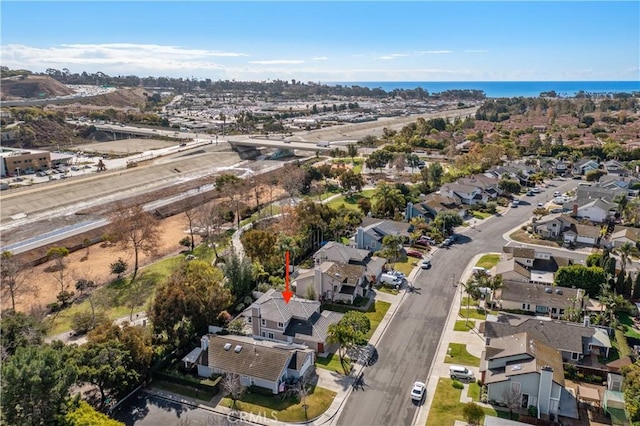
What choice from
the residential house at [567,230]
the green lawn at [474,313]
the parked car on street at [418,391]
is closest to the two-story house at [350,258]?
the green lawn at [474,313]

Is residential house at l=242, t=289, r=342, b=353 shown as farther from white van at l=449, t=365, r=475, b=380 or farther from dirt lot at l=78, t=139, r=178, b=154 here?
dirt lot at l=78, t=139, r=178, b=154

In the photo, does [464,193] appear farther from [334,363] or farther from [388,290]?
[334,363]

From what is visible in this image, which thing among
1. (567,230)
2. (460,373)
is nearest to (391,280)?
(460,373)

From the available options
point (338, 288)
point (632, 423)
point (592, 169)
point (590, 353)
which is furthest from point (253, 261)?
point (592, 169)

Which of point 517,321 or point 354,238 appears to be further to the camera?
point 354,238

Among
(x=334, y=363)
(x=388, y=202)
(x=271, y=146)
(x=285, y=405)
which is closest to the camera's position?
(x=285, y=405)

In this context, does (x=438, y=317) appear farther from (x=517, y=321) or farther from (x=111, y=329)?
(x=111, y=329)
